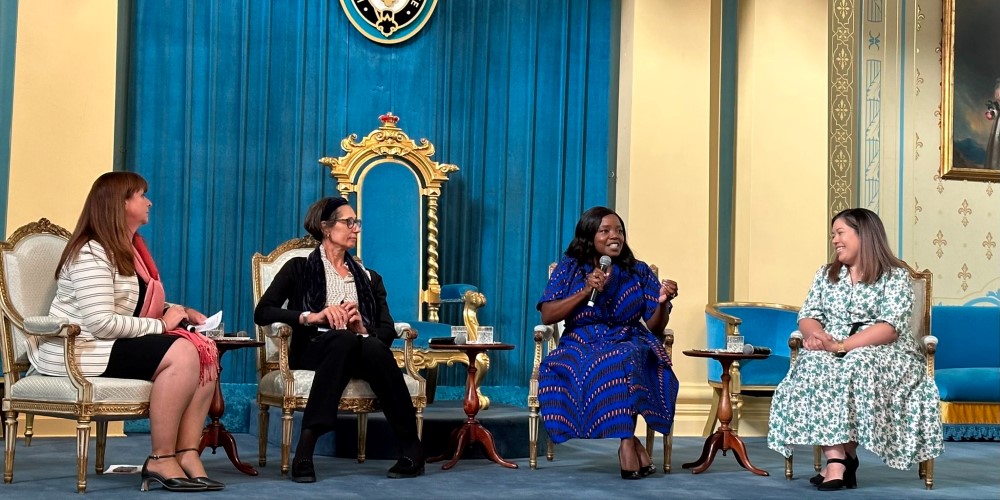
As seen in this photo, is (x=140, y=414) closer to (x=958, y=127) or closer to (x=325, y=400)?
(x=325, y=400)

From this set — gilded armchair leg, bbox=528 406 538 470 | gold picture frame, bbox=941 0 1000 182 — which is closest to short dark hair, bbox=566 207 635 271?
gilded armchair leg, bbox=528 406 538 470

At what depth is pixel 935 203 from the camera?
7.22 metres

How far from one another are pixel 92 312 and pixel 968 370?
488cm

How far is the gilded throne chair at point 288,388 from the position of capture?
4.27 meters

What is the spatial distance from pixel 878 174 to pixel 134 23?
454cm

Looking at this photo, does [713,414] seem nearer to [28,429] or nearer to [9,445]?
[28,429]

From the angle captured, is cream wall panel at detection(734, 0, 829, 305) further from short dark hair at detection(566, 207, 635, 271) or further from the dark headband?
the dark headband

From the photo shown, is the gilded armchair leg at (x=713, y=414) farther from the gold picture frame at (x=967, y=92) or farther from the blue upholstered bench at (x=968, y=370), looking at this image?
the gold picture frame at (x=967, y=92)

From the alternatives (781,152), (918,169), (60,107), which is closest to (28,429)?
(60,107)

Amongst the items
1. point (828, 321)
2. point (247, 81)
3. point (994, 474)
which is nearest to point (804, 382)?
point (828, 321)

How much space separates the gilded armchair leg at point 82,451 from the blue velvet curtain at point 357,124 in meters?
2.45

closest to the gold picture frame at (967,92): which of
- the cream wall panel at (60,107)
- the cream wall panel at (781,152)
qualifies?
the cream wall panel at (781,152)

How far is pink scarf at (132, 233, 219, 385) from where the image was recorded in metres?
3.90

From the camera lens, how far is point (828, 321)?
14.9 feet
